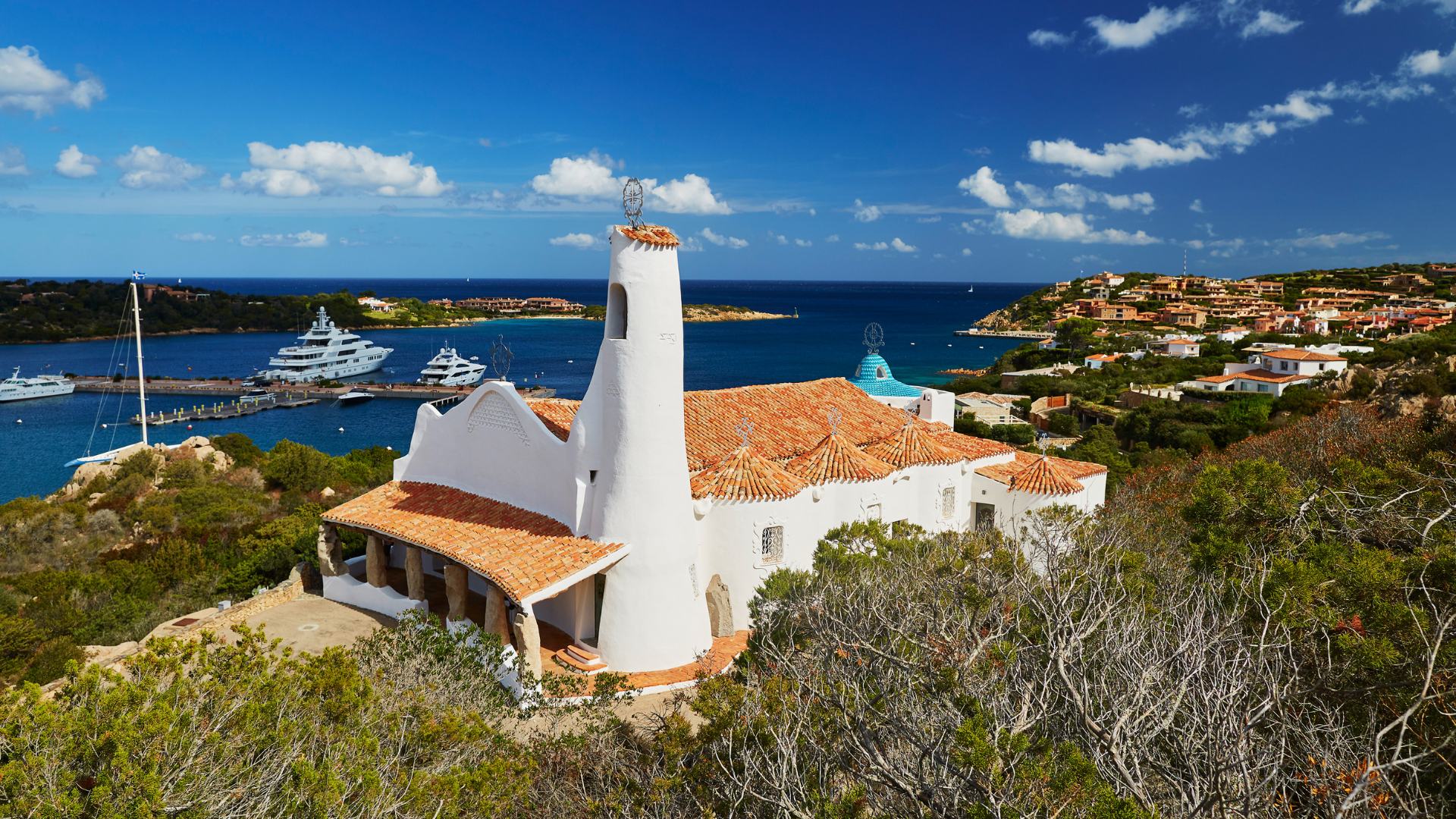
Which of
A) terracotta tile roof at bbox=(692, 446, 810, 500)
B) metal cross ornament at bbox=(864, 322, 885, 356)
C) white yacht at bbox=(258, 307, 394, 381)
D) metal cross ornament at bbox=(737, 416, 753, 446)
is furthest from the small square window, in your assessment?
white yacht at bbox=(258, 307, 394, 381)

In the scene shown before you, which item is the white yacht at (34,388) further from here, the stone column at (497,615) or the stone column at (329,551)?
the stone column at (497,615)

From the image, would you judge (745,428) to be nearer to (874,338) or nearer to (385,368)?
(874,338)

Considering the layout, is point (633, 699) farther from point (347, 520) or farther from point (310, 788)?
point (347, 520)

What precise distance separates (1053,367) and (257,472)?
8201cm

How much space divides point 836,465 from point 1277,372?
6414 centimetres

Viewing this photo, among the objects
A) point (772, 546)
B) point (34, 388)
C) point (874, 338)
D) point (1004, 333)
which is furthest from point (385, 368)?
point (1004, 333)

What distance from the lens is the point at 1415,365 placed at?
45438mm

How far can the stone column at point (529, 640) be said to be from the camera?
15312 millimetres

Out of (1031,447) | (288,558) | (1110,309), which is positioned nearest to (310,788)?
(288,558)

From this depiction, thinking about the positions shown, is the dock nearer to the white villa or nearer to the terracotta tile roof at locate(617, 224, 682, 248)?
the white villa

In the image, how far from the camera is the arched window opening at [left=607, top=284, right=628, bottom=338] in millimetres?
16656

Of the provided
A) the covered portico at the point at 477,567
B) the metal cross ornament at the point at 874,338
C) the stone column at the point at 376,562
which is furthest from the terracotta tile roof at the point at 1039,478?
the stone column at the point at 376,562

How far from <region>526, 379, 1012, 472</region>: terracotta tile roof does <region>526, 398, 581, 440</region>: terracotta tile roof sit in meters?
0.02

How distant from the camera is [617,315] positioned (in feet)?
55.0
